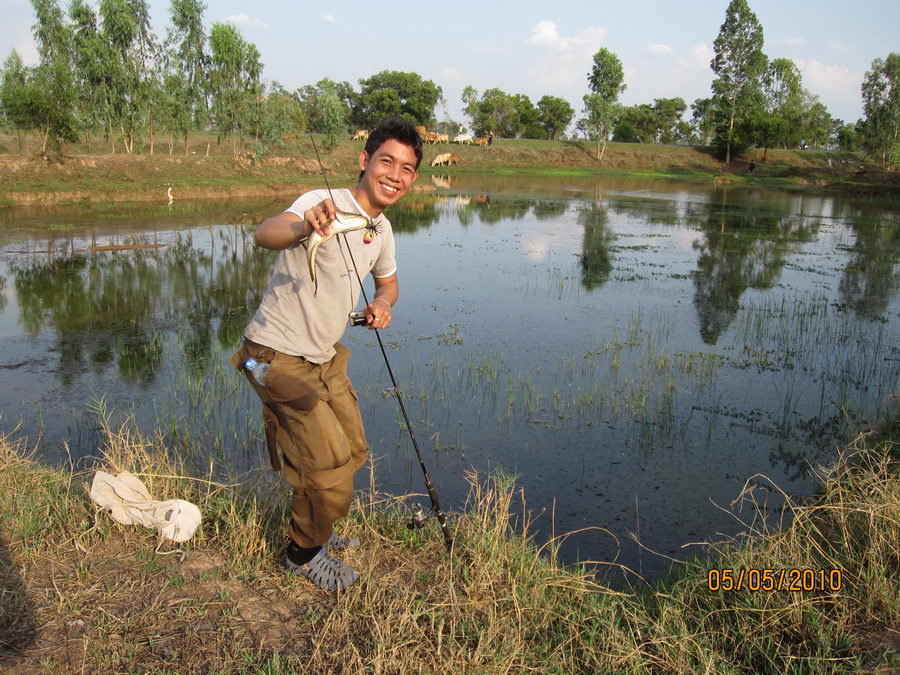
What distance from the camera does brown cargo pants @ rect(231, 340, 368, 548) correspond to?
273 cm

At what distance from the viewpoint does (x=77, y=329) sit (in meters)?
8.49

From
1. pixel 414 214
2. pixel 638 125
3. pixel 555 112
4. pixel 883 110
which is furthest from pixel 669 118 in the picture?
pixel 414 214

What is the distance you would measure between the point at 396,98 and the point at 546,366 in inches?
2507

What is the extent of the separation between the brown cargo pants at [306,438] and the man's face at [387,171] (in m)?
0.83

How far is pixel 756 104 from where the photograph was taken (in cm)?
5634

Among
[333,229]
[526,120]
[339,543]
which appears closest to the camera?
[333,229]

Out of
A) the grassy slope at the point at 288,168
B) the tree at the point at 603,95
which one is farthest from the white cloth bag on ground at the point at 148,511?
the tree at the point at 603,95

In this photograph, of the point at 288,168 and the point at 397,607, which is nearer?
the point at 397,607

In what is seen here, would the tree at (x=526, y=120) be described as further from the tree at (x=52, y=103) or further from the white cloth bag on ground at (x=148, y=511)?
the white cloth bag on ground at (x=148, y=511)

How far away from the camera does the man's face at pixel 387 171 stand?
288cm

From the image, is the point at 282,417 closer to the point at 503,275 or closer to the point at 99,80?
the point at 503,275

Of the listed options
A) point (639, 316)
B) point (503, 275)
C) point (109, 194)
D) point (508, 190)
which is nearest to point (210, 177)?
point (109, 194)

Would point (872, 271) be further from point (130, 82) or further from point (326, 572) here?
point (130, 82)

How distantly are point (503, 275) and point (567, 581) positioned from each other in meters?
10.3
